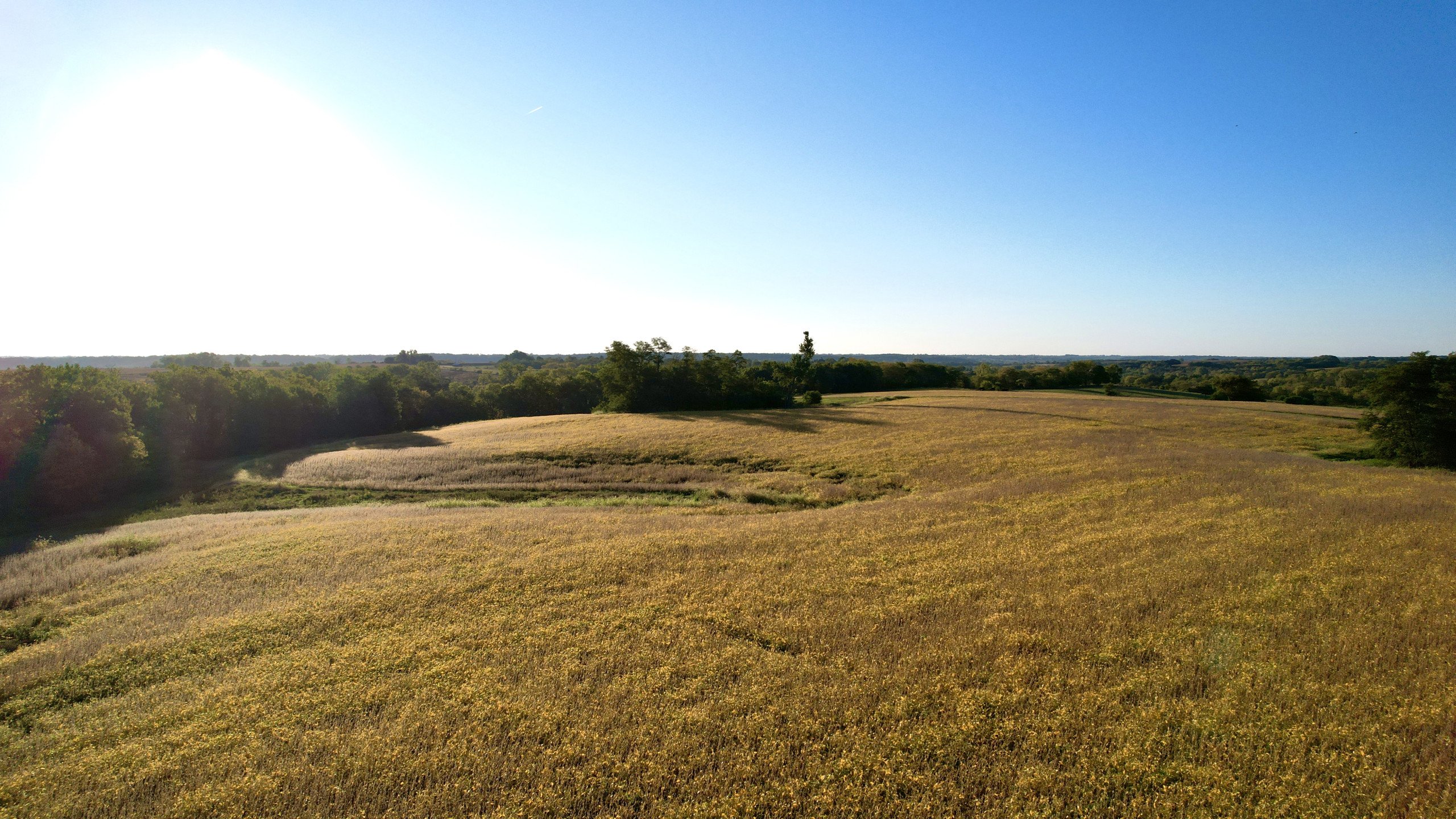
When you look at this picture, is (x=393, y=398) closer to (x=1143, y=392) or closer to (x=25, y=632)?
(x=25, y=632)

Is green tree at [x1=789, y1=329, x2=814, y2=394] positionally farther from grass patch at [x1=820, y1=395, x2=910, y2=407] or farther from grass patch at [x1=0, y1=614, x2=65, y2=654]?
grass patch at [x1=0, y1=614, x2=65, y2=654]

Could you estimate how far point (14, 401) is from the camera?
80.9 feet

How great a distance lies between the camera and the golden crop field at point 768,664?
4.78 metres

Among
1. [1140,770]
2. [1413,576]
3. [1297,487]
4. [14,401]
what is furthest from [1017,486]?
[14,401]

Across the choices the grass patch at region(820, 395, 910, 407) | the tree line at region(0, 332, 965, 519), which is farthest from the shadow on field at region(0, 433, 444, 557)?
the grass patch at region(820, 395, 910, 407)

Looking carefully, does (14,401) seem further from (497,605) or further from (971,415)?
(971,415)

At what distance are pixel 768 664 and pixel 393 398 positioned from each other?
5608 cm

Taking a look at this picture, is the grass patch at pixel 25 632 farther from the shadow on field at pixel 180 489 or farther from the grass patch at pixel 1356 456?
the grass patch at pixel 1356 456

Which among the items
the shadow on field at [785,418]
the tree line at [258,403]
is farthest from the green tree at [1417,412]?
the tree line at [258,403]

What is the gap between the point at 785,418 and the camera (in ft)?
131

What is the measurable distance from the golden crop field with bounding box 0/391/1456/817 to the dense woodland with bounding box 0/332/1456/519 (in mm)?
14970

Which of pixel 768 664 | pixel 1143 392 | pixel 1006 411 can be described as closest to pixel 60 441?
pixel 768 664

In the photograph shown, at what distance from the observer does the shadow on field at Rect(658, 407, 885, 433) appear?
115 ft

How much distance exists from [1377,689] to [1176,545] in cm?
510
